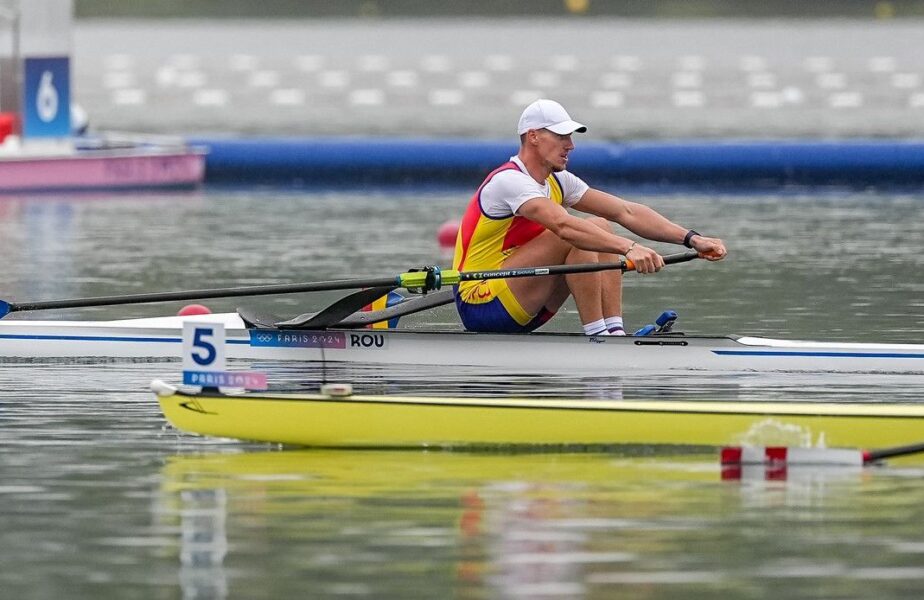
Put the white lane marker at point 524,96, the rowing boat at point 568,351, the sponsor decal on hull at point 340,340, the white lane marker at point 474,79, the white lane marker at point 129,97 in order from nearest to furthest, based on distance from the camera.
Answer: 1. the rowing boat at point 568,351
2. the sponsor decal on hull at point 340,340
3. the white lane marker at point 524,96
4. the white lane marker at point 129,97
5. the white lane marker at point 474,79

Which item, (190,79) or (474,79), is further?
(190,79)

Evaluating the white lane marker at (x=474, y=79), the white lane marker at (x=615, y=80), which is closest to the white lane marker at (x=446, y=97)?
the white lane marker at (x=474, y=79)

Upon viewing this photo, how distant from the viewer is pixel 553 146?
9242 millimetres

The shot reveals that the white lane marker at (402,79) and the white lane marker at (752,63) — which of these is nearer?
the white lane marker at (402,79)

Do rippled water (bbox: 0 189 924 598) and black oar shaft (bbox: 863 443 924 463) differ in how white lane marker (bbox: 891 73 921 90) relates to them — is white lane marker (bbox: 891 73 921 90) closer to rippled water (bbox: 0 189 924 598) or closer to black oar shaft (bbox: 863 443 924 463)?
rippled water (bbox: 0 189 924 598)

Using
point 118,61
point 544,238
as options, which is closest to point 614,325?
point 544,238

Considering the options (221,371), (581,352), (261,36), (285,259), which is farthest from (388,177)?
(261,36)

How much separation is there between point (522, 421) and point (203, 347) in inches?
44.7

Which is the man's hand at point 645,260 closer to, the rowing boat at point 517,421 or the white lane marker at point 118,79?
the rowing boat at point 517,421

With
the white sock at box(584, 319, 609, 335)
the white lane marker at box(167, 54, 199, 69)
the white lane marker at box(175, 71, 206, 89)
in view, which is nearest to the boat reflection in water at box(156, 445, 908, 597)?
the white sock at box(584, 319, 609, 335)

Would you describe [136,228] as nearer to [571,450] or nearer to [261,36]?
[571,450]

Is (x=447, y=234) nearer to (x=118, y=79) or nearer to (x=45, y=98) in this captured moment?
(x=45, y=98)

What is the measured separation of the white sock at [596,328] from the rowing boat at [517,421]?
182 centimetres

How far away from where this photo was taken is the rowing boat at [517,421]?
295 inches
